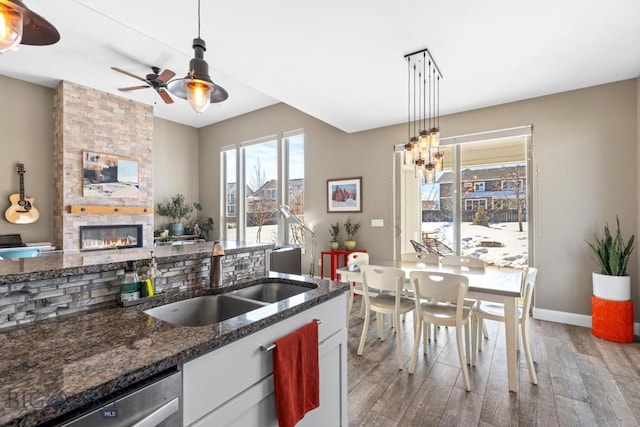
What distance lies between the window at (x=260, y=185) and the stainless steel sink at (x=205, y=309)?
13.7 ft

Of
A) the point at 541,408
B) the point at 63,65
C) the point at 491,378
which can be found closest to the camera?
the point at 541,408

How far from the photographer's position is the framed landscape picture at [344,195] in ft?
16.5

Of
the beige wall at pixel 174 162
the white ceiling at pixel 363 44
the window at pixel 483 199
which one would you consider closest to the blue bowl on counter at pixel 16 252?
the beige wall at pixel 174 162

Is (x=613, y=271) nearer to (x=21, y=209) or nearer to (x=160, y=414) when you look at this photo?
(x=160, y=414)

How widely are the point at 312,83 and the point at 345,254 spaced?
8.69 feet

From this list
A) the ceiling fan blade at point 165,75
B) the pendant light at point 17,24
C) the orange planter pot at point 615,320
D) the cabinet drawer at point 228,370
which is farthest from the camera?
the ceiling fan blade at point 165,75

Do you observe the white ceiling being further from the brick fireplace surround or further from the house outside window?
the house outside window

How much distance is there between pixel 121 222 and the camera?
524 centimetres

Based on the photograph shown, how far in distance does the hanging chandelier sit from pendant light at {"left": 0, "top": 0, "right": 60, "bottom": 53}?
244 centimetres

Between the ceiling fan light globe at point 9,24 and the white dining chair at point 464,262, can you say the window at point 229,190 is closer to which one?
the white dining chair at point 464,262

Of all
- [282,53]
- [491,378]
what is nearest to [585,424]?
[491,378]

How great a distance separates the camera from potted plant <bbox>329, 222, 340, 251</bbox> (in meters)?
4.96

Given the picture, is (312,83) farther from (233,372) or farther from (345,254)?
(233,372)

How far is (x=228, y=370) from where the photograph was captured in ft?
3.21
